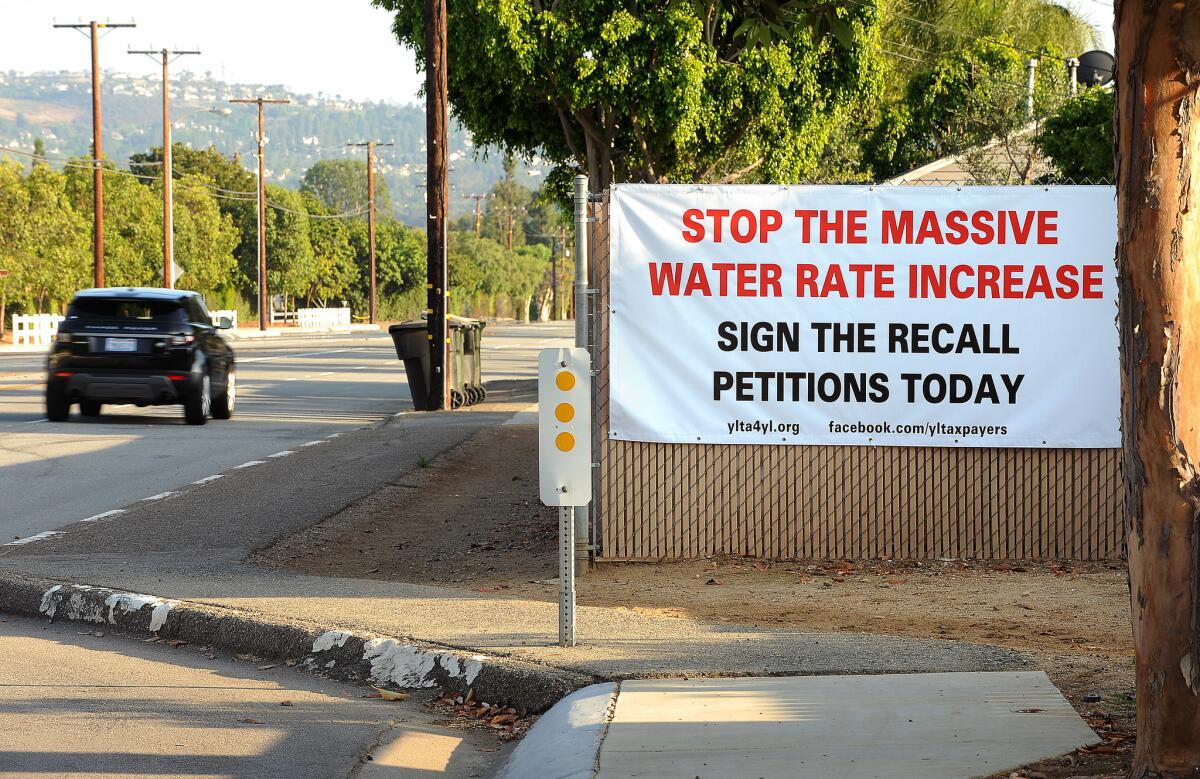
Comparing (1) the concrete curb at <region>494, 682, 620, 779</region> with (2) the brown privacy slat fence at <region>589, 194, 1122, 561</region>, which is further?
(2) the brown privacy slat fence at <region>589, 194, 1122, 561</region>

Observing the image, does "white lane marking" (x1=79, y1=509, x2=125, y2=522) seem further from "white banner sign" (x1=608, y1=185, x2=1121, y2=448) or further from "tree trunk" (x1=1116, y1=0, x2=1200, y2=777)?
"tree trunk" (x1=1116, y1=0, x2=1200, y2=777)

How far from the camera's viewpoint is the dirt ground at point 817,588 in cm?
676

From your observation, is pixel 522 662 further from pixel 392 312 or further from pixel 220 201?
pixel 392 312

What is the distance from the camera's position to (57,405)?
19.8 metres

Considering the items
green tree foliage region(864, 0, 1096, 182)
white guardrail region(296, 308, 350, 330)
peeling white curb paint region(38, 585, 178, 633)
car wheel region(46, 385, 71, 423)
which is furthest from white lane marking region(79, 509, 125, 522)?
white guardrail region(296, 308, 350, 330)

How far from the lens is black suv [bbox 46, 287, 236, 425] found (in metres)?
19.1

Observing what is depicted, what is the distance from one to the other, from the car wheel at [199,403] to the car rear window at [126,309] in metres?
0.94

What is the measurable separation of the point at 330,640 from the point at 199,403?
→ 514 inches

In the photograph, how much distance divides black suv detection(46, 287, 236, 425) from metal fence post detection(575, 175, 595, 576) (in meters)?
11.1

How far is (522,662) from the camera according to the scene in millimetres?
6715

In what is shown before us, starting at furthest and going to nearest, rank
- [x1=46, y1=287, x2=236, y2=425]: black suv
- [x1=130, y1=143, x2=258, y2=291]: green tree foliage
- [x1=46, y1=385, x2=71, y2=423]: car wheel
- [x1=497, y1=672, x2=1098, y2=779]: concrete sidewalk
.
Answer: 1. [x1=130, y1=143, x2=258, y2=291]: green tree foliage
2. [x1=46, y1=385, x2=71, y2=423]: car wheel
3. [x1=46, y1=287, x2=236, y2=425]: black suv
4. [x1=497, y1=672, x2=1098, y2=779]: concrete sidewalk

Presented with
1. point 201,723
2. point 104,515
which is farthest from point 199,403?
point 201,723

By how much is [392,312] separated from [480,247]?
16.9 m

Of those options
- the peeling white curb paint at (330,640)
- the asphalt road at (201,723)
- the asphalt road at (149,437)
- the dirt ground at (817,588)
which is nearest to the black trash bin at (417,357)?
the asphalt road at (149,437)
